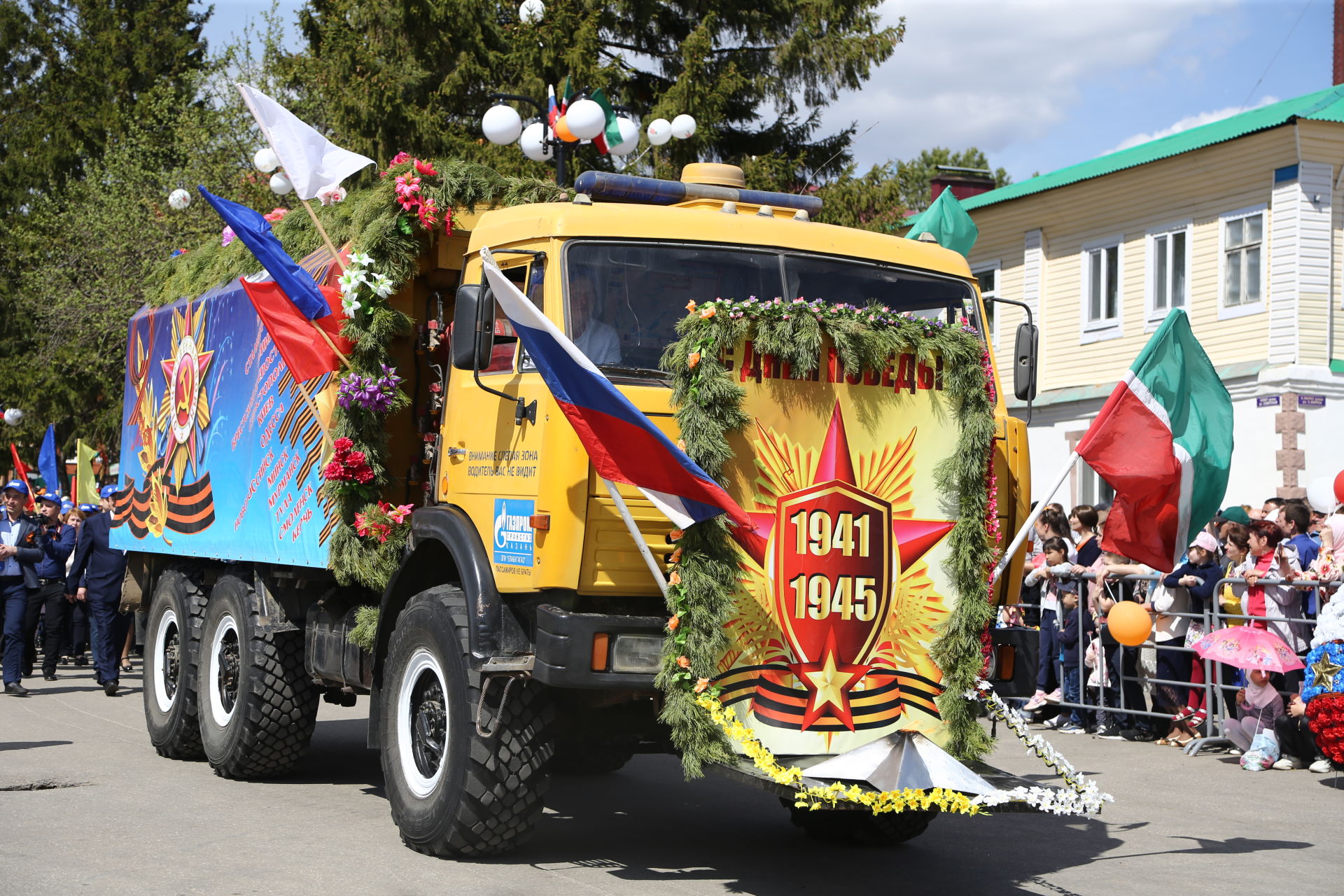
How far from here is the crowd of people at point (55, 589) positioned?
15.8 m

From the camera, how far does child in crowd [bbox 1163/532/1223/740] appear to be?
40.2ft

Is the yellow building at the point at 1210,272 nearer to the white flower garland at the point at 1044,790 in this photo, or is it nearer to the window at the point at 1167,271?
the window at the point at 1167,271

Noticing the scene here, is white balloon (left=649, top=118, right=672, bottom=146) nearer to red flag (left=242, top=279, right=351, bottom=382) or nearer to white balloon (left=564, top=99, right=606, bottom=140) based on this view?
white balloon (left=564, top=99, right=606, bottom=140)

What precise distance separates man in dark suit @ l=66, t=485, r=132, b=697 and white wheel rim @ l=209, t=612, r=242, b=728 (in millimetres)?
5887

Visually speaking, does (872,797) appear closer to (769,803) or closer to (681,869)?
(681,869)

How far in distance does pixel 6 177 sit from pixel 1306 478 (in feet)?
113

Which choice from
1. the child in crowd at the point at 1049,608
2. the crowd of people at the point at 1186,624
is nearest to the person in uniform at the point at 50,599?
the child in crowd at the point at 1049,608

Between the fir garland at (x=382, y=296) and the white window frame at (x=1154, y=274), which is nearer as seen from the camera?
the fir garland at (x=382, y=296)

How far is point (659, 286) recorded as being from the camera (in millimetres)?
7008

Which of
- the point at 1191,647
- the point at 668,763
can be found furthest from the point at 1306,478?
the point at 668,763

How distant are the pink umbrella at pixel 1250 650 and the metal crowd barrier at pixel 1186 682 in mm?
249

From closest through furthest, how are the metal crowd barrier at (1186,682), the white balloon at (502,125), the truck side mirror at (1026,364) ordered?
1. the truck side mirror at (1026,364)
2. the metal crowd barrier at (1186,682)
3. the white balloon at (502,125)

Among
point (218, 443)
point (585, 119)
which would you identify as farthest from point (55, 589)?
point (585, 119)

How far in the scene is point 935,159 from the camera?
7125cm
